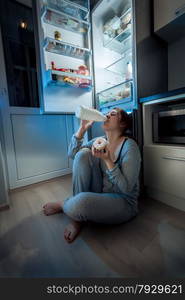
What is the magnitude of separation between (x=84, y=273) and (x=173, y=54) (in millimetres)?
1718

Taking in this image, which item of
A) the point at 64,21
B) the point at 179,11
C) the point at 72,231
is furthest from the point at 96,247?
the point at 64,21

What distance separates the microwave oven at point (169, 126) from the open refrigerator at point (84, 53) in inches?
8.3

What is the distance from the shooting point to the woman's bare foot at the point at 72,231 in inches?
30.3

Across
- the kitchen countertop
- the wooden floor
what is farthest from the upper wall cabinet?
the wooden floor

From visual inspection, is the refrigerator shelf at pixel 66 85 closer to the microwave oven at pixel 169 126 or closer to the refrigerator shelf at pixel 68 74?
the refrigerator shelf at pixel 68 74

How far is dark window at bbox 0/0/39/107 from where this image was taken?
140 centimetres

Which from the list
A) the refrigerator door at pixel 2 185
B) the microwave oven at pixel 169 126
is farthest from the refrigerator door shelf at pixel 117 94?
the refrigerator door at pixel 2 185

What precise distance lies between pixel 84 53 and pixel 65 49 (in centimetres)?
18

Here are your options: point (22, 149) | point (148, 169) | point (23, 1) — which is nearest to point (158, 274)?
point (148, 169)

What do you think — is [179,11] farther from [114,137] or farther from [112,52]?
[114,137]

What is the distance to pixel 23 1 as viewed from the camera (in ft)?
4.69

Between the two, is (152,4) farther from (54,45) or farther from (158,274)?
(158,274)

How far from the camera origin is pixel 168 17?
1033 millimetres

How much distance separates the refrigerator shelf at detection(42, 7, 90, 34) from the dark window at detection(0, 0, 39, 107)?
489 millimetres
